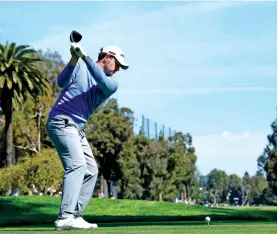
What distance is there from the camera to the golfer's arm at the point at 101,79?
24.8ft

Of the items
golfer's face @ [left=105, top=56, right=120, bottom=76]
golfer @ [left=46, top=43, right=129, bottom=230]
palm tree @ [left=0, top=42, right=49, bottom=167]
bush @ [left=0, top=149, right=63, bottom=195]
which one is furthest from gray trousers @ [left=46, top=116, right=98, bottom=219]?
bush @ [left=0, top=149, right=63, bottom=195]

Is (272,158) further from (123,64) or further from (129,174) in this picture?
(123,64)

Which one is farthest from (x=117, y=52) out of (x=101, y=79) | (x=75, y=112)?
(x=75, y=112)

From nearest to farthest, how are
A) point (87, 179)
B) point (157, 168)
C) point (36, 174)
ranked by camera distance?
1. point (87, 179)
2. point (36, 174)
3. point (157, 168)

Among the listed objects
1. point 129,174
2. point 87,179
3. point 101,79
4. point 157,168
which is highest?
point 157,168

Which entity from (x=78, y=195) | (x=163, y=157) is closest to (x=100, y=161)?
(x=163, y=157)

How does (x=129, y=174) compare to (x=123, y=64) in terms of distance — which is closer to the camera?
(x=123, y=64)

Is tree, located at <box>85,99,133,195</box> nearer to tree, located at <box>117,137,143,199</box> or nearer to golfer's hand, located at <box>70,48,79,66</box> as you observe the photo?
tree, located at <box>117,137,143,199</box>

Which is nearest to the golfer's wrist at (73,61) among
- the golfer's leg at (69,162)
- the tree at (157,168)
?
the golfer's leg at (69,162)

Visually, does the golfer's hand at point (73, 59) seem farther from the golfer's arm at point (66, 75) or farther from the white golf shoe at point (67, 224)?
the white golf shoe at point (67, 224)

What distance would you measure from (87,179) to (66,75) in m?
1.44

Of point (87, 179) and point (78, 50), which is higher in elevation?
point (78, 50)

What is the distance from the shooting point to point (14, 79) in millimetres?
51531

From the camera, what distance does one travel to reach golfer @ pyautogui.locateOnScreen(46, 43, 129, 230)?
7754 millimetres
